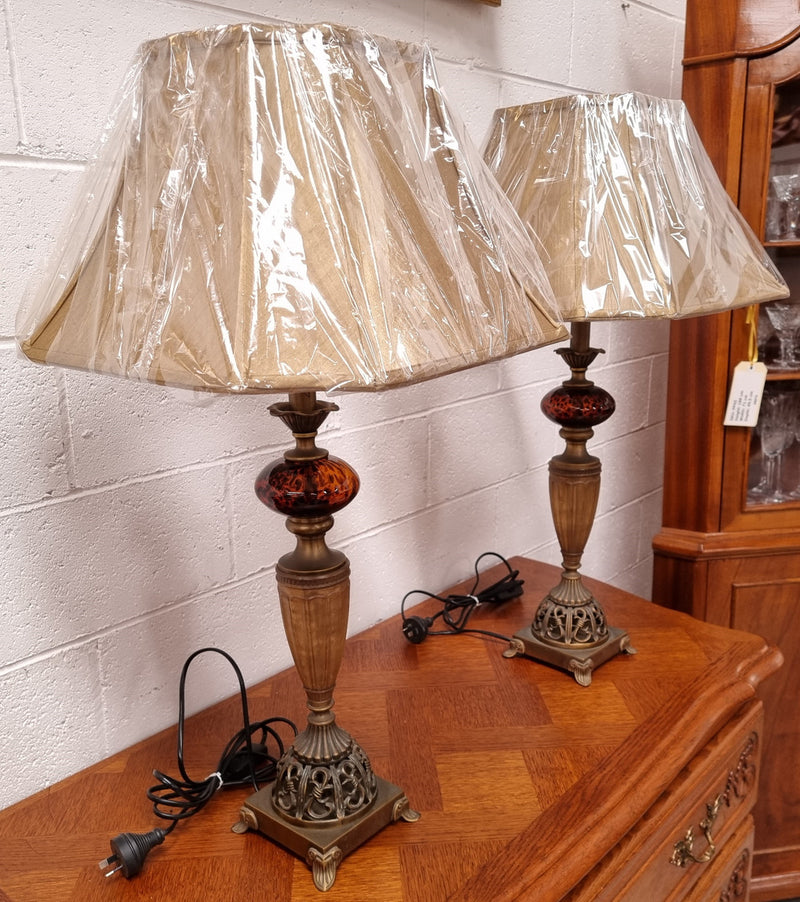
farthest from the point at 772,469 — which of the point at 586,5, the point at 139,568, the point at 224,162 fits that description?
the point at 224,162

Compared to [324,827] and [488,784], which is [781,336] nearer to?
[488,784]

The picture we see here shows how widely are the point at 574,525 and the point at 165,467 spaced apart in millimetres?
540

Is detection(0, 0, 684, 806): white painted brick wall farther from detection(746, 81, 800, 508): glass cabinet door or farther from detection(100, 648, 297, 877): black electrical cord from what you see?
detection(746, 81, 800, 508): glass cabinet door

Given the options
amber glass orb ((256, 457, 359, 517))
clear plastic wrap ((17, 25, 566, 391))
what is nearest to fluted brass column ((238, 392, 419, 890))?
amber glass orb ((256, 457, 359, 517))

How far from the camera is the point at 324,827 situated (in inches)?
29.2

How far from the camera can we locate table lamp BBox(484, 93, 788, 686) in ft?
2.80

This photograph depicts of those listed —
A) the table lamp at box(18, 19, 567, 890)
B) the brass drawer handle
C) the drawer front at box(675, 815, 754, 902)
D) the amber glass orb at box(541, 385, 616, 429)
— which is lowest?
the drawer front at box(675, 815, 754, 902)

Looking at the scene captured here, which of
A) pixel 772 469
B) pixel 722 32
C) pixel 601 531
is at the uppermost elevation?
pixel 722 32

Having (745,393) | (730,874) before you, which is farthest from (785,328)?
(730,874)

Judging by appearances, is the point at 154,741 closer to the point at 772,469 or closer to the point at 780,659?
the point at 780,659

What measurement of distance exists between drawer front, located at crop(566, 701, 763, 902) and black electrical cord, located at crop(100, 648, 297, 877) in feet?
1.15

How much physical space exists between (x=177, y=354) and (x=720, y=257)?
2.15 ft

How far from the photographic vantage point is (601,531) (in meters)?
1.79

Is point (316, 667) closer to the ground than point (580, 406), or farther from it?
closer to the ground
